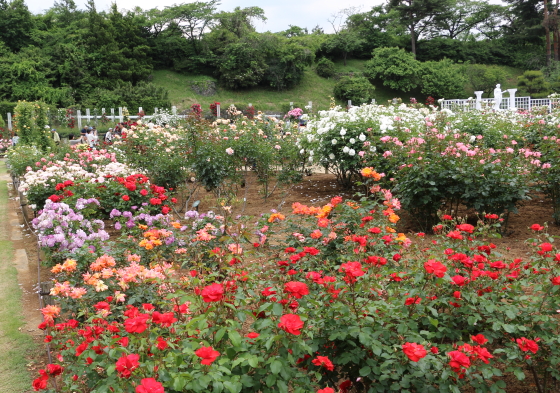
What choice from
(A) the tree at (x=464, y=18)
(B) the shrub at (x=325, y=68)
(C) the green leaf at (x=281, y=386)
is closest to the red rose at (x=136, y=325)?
(C) the green leaf at (x=281, y=386)

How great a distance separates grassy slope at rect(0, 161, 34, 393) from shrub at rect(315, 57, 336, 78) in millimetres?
31505

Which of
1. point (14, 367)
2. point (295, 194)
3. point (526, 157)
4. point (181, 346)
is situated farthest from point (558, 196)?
point (14, 367)

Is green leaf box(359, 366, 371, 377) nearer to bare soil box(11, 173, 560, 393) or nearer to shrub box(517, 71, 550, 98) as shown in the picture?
bare soil box(11, 173, 560, 393)

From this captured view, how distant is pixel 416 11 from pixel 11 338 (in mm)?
37815

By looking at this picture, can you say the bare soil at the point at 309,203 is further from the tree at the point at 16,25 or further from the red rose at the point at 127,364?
the tree at the point at 16,25

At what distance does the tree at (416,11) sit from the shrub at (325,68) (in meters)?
6.33

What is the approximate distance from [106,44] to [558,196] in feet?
98.9

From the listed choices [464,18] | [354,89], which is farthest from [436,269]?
[464,18]

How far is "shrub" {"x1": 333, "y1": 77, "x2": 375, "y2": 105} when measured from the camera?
30141mm

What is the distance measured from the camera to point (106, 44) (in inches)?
1169

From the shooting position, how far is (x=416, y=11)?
35.7 meters

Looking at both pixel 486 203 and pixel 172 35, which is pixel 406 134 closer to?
pixel 486 203

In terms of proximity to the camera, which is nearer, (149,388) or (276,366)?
(149,388)

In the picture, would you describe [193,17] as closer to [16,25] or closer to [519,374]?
[16,25]
